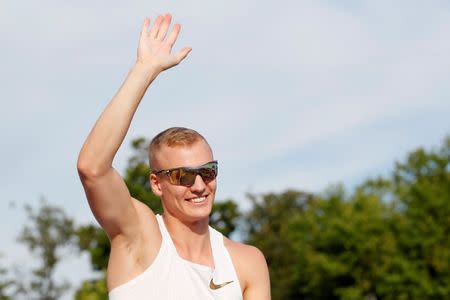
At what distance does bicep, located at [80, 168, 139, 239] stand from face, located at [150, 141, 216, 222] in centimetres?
33

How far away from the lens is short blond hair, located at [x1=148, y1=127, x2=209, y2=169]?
20.1 ft

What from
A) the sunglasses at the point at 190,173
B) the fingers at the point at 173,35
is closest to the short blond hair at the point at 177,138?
the sunglasses at the point at 190,173

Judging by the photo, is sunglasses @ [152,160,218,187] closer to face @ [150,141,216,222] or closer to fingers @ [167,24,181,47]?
face @ [150,141,216,222]

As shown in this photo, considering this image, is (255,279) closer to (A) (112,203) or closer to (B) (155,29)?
(A) (112,203)

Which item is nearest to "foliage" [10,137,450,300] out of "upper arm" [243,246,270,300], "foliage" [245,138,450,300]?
"foliage" [245,138,450,300]

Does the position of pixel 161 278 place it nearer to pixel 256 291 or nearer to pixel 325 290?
pixel 256 291

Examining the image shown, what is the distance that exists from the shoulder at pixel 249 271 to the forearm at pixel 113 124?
145 centimetres

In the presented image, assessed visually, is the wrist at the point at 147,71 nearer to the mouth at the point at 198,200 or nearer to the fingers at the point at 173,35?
the fingers at the point at 173,35

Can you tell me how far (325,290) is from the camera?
230 ft

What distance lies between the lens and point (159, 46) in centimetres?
564

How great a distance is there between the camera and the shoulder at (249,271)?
21.7 feet

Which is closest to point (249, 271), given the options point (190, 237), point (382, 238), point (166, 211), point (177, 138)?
point (190, 237)

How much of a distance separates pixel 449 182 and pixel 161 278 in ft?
197

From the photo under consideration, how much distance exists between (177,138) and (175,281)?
2.68ft
